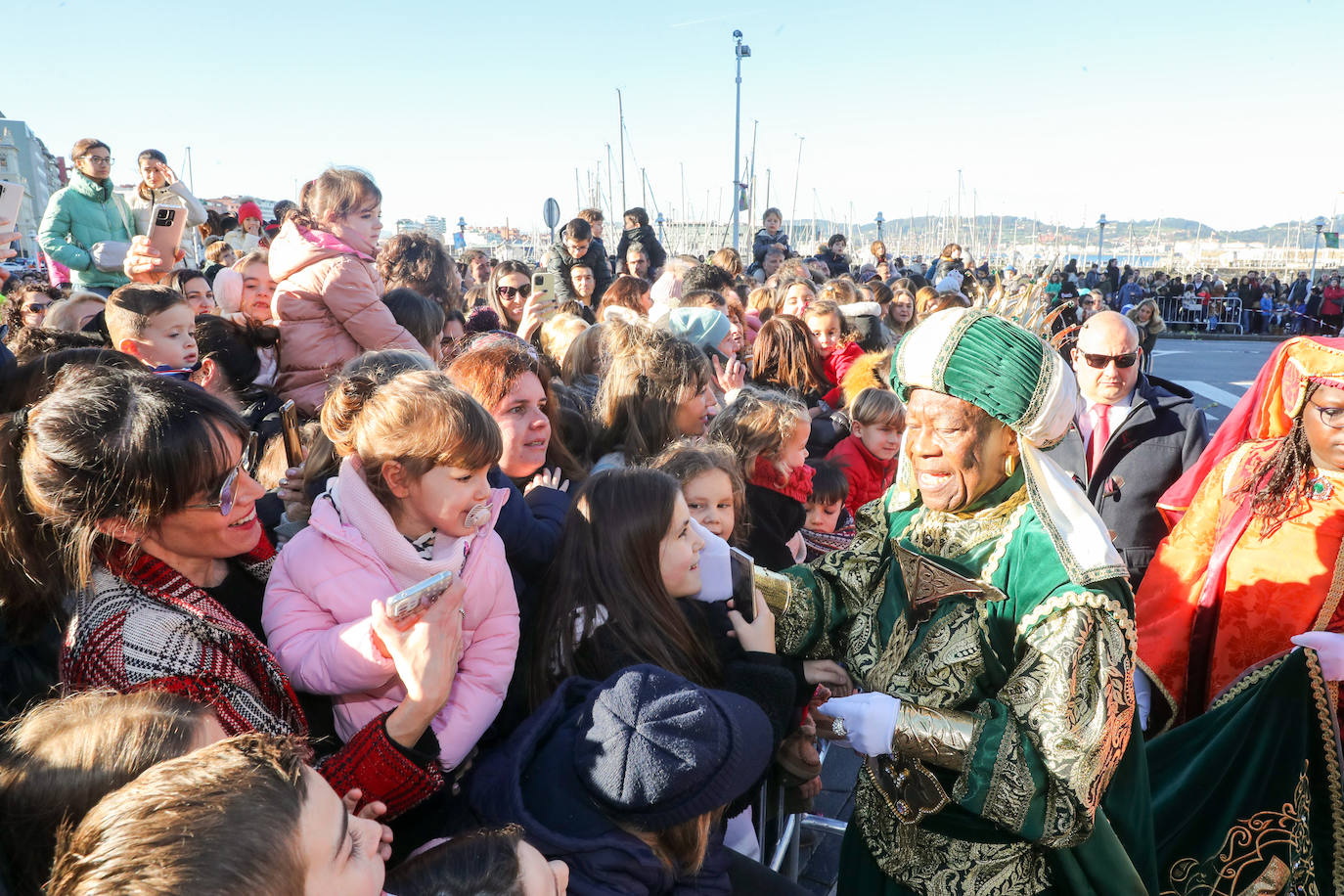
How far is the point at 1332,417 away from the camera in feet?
9.00

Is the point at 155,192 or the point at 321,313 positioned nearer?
the point at 321,313

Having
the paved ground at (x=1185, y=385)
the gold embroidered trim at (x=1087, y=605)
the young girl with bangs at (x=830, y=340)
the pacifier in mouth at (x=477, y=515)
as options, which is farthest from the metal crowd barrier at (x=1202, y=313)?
the pacifier in mouth at (x=477, y=515)

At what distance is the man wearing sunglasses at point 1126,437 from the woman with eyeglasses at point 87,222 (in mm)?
5698

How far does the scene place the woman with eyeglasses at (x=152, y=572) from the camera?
1.71 metres

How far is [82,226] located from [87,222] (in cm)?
4

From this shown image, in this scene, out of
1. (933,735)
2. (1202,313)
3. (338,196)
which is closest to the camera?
(933,735)

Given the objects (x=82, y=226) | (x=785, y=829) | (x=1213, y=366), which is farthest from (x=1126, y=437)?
(x=1213, y=366)

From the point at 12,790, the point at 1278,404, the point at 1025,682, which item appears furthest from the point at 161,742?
the point at 1278,404

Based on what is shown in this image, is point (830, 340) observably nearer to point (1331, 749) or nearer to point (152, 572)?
point (1331, 749)

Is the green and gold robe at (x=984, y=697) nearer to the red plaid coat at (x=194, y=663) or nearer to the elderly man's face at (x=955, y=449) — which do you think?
the elderly man's face at (x=955, y=449)

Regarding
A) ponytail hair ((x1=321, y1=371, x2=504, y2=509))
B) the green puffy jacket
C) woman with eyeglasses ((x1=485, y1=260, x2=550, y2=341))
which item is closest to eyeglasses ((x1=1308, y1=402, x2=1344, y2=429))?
ponytail hair ((x1=321, y1=371, x2=504, y2=509))

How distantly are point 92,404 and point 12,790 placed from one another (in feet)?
2.53

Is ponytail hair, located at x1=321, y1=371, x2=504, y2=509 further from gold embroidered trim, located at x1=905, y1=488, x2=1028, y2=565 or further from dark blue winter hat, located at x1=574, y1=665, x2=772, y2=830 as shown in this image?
gold embroidered trim, located at x1=905, y1=488, x2=1028, y2=565

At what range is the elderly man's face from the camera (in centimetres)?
199
